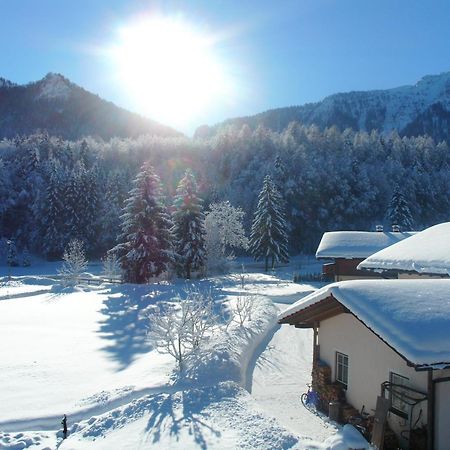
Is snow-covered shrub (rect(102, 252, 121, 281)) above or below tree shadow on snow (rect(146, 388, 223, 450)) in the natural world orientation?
above

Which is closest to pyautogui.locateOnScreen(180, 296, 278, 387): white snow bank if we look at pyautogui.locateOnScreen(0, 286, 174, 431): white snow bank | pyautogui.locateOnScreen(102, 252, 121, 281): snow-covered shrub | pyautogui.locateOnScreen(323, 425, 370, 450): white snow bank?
pyautogui.locateOnScreen(0, 286, 174, 431): white snow bank

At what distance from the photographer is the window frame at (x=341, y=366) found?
400 inches

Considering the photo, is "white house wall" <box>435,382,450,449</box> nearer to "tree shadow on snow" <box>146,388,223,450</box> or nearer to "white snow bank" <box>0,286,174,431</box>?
"tree shadow on snow" <box>146,388,223,450</box>

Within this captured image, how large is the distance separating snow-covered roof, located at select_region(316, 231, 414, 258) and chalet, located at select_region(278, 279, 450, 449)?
13.3 meters

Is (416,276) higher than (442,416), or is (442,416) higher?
(416,276)

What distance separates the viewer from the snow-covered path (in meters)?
9.78

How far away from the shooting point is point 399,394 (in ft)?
26.9

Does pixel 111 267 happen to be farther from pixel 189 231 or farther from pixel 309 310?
pixel 309 310

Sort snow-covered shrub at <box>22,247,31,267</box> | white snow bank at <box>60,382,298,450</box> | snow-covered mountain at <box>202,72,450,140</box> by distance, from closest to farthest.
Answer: white snow bank at <box>60,382,298,450</box> → snow-covered shrub at <box>22,247,31,267</box> → snow-covered mountain at <box>202,72,450,140</box>

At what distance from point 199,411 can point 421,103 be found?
163 metres

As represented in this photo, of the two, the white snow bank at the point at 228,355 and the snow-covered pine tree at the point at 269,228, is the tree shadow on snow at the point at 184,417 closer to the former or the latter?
the white snow bank at the point at 228,355

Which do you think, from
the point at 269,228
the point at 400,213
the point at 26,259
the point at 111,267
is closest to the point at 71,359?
the point at 111,267

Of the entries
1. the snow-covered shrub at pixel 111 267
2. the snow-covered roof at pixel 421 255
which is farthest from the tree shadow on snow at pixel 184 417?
the snow-covered shrub at pixel 111 267

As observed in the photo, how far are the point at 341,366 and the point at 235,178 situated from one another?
61529mm
